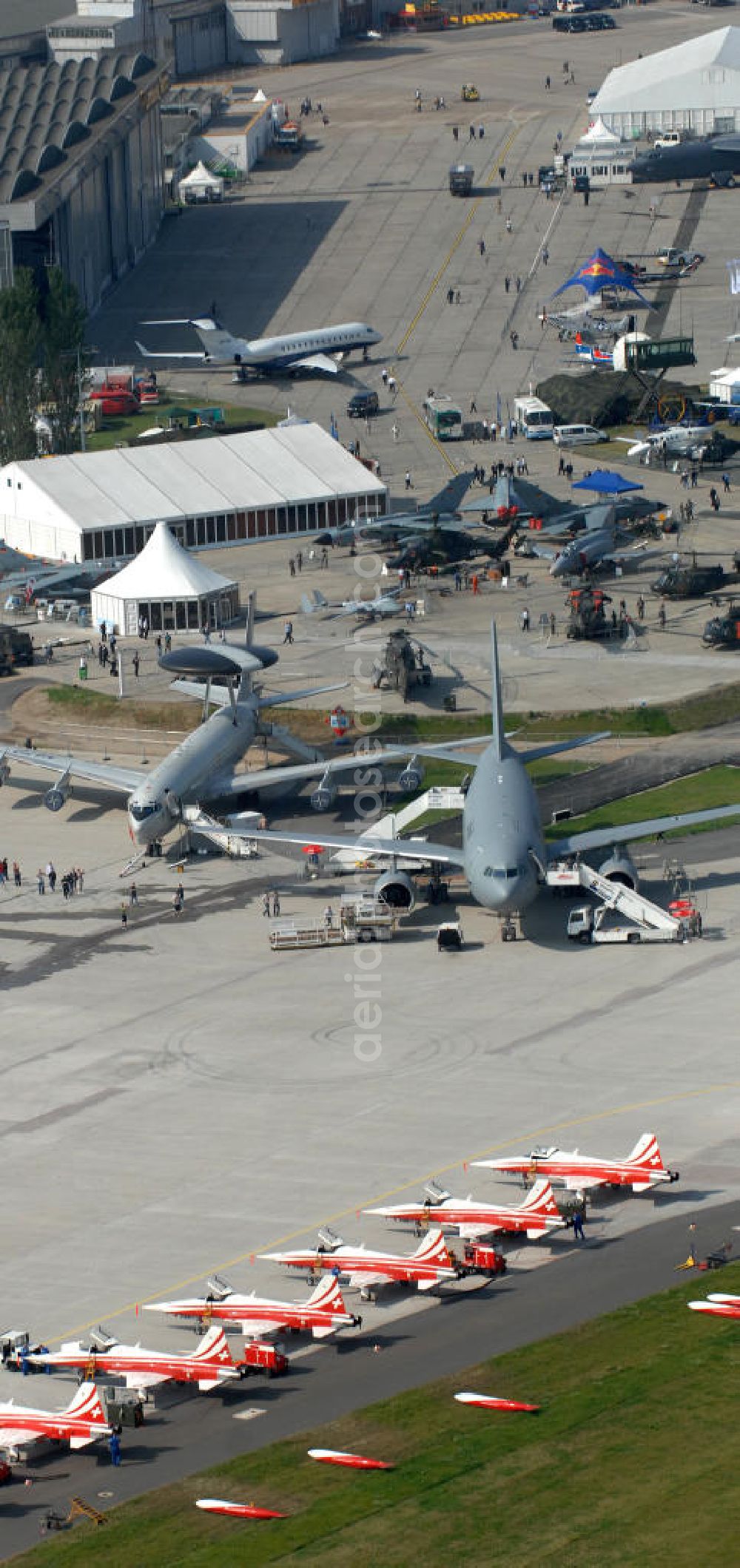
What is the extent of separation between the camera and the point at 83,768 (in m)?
131

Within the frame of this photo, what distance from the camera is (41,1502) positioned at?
68188 mm

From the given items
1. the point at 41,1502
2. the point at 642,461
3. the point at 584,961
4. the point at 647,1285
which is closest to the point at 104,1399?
the point at 41,1502

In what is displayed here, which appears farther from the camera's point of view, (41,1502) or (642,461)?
(642,461)

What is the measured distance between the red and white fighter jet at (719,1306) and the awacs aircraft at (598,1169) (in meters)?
7.58

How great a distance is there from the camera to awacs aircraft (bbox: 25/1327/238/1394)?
7281 cm

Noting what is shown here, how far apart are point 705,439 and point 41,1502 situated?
14220 cm

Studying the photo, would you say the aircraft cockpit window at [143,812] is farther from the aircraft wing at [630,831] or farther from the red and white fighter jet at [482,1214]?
the red and white fighter jet at [482,1214]

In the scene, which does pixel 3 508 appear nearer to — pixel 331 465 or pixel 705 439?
pixel 331 465

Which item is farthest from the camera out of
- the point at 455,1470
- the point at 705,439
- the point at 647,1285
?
the point at 705,439

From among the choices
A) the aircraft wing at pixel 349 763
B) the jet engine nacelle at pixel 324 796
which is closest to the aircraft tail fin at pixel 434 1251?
the aircraft wing at pixel 349 763

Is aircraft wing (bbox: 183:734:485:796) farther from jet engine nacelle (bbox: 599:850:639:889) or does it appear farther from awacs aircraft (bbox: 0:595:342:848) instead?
jet engine nacelle (bbox: 599:850:639:889)

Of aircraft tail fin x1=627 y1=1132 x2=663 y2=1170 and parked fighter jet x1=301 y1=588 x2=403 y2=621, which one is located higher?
parked fighter jet x1=301 y1=588 x2=403 y2=621

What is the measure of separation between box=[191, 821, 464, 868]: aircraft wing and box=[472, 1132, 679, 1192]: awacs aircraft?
26.3m

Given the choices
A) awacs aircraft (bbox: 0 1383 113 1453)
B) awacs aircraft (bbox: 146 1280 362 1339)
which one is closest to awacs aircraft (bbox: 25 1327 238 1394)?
awacs aircraft (bbox: 146 1280 362 1339)
